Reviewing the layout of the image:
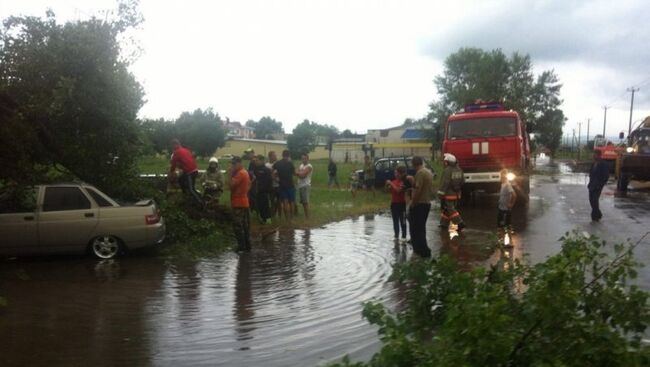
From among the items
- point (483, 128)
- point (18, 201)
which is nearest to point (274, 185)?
point (18, 201)

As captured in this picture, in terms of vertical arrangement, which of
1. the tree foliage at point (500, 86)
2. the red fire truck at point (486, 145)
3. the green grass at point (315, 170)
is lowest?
the green grass at point (315, 170)

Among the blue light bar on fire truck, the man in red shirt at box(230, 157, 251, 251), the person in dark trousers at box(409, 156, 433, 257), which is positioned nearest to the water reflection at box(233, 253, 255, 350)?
the man in red shirt at box(230, 157, 251, 251)

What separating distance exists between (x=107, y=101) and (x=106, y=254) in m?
2.81

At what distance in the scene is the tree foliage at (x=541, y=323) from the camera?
3.20 metres

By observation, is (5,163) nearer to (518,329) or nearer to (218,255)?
(218,255)

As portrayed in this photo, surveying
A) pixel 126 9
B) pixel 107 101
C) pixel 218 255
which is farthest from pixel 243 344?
pixel 126 9

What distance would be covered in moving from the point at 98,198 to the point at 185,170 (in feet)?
9.41

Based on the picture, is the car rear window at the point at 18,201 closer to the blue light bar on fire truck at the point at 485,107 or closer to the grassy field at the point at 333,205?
the grassy field at the point at 333,205

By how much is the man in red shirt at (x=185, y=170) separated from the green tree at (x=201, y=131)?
65.9 meters

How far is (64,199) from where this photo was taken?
34.1 ft

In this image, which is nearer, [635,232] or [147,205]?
[147,205]

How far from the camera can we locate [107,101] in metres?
11.1

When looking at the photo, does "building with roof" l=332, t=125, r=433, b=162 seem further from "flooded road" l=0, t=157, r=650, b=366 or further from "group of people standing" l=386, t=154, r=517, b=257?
"flooded road" l=0, t=157, r=650, b=366

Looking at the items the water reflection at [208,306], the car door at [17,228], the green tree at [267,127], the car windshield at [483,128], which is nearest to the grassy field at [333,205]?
the car windshield at [483,128]
